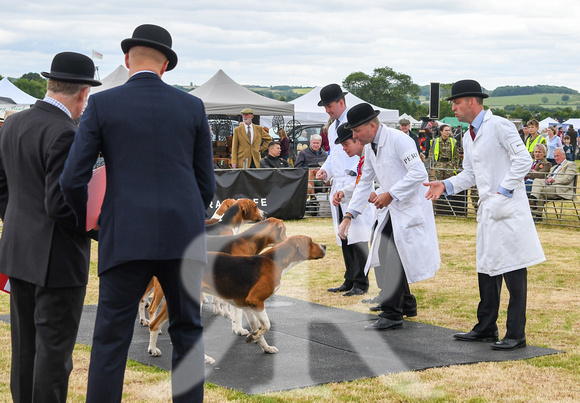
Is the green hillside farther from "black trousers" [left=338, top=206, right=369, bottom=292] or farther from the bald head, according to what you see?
the bald head

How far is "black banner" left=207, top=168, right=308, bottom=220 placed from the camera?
52.3ft

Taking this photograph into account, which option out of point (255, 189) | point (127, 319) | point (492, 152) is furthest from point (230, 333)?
point (255, 189)

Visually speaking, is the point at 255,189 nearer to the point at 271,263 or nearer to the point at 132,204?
the point at 271,263

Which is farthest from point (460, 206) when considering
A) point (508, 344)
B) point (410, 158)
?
point (508, 344)

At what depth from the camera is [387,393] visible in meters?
4.89

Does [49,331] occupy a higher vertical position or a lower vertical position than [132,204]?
lower

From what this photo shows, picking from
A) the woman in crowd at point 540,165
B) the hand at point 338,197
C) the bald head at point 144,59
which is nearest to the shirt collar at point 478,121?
the hand at point 338,197

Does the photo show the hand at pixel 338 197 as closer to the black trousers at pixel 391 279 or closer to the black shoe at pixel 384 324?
the black trousers at pixel 391 279

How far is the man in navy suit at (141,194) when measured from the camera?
11.2 ft

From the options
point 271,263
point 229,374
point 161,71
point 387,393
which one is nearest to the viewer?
point 161,71

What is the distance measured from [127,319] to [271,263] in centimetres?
251

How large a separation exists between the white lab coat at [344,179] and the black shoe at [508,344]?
2926mm

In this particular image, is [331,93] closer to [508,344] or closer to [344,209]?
[344,209]

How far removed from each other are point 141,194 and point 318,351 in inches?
122
